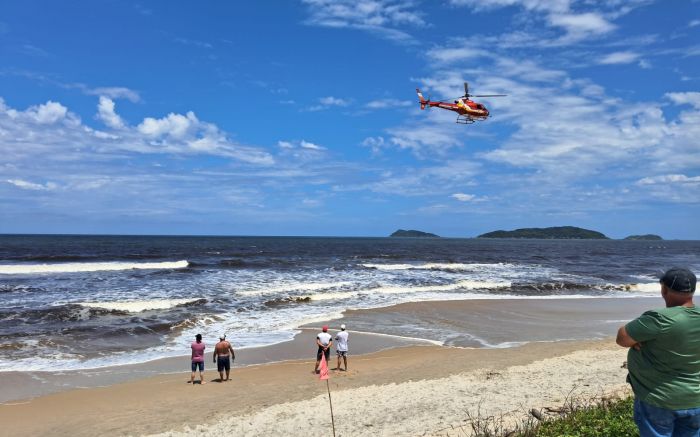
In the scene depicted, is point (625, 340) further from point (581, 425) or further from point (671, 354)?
point (581, 425)

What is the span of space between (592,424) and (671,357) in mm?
3111

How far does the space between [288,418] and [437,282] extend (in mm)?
27517

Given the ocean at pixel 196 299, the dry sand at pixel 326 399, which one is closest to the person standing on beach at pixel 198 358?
the dry sand at pixel 326 399

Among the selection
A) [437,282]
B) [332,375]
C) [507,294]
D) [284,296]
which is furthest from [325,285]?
[332,375]

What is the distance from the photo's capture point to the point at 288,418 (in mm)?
8742

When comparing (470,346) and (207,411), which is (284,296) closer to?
(470,346)

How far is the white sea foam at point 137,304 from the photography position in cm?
Result: 2184

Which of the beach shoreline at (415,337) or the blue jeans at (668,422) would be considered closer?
the blue jeans at (668,422)

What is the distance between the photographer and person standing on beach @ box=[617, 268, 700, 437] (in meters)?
3.48

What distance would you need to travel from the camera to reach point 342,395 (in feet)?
33.4

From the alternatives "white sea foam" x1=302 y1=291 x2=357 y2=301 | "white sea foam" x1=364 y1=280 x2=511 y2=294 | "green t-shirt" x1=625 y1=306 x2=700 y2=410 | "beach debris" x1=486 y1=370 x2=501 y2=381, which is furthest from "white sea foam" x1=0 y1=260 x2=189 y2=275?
"green t-shirt" x1=625 y1=306 x2=700 y2=410

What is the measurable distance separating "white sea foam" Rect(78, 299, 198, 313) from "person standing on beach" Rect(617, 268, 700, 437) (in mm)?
21393

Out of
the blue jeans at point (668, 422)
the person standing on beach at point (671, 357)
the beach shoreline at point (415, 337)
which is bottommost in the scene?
the beach shoreline at point (415, 337)

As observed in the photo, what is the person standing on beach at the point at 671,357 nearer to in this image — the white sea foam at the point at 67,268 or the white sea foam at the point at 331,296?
the white sea foam at the point at 331,296
